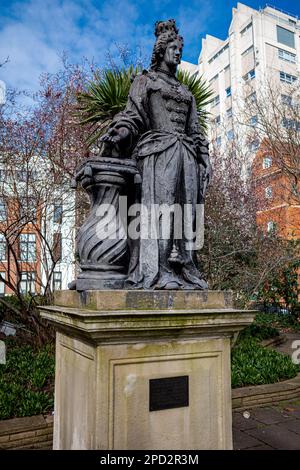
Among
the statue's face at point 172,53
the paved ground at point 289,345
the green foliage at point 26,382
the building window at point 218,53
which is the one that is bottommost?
the paved ground at point 289,345

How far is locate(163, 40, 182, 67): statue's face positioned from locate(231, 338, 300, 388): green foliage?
487 centimetres

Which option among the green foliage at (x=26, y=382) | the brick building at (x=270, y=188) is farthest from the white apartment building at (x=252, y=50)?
the green foliage at (x=26, y=382)

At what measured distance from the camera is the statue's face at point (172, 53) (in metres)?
3.69

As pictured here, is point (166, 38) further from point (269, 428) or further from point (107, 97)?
point (107, 97)

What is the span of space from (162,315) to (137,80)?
7.98 feet

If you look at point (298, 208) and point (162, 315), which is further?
point (298, 208)

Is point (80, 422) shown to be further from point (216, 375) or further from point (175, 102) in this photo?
point (175, 102)

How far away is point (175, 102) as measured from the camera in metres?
3.67

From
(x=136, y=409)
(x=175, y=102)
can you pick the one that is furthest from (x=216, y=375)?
A: (x=175, y=102)

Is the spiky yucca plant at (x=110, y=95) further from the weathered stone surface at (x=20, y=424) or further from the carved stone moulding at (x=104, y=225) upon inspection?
the weathered stone surface at (x=20, y=424)

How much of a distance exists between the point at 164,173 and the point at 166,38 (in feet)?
4.69

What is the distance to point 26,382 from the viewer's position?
6004 mm

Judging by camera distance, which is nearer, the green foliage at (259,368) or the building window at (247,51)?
the green foliage at (259,368)

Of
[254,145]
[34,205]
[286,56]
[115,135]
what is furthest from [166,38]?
[286,56]
